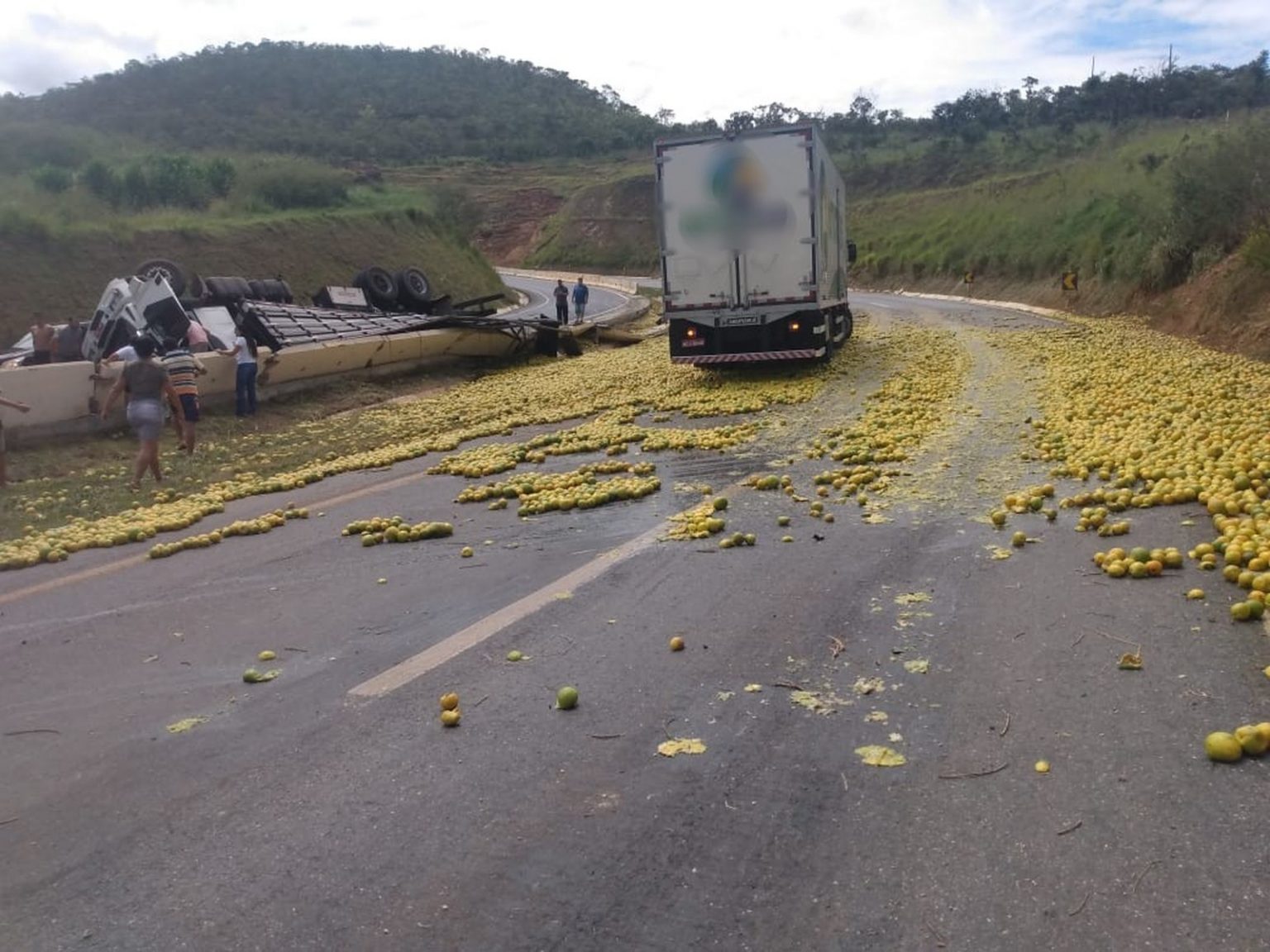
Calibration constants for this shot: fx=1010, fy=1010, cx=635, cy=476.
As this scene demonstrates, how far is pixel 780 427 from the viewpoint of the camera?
1262 cm

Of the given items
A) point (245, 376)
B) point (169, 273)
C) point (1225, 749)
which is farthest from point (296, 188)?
point (1225, 749)

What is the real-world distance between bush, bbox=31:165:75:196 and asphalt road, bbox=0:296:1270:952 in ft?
113

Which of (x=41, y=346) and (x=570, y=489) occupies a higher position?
(x=41, y=346)

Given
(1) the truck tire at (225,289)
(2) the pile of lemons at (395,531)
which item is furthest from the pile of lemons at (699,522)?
(1) the truck tire at (225,289)

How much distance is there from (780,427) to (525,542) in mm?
5651

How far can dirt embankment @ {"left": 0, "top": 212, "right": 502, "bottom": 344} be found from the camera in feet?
86.7

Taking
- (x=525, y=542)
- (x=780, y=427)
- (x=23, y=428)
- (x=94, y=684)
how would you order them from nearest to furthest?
(x=94, y=684) → (x=525, y=542) → (x=780, y=427) → (x=23, y=428)

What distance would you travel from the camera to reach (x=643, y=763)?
404 cm

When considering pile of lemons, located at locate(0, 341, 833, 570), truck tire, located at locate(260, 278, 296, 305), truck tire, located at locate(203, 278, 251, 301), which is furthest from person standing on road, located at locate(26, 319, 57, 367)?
truck tire, located at locate(260, 278, 296, 305)

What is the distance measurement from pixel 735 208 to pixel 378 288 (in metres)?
14.3

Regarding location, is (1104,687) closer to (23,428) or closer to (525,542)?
(525,542)

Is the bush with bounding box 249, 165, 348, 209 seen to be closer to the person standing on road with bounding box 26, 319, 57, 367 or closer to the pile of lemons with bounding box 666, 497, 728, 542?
the person standing on road with bounding box 26, 319, 57, 367

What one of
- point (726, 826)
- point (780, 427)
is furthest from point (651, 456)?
point (726, 826)

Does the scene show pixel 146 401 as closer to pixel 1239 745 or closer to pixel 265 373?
pixel 265 373
